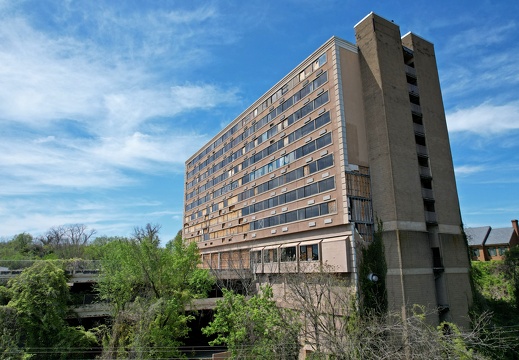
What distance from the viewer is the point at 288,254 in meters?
35.2

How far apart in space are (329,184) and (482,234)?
46.9 meters

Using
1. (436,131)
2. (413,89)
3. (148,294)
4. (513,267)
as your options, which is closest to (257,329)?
(148,294)

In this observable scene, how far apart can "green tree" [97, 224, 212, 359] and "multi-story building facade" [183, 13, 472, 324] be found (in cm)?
1014

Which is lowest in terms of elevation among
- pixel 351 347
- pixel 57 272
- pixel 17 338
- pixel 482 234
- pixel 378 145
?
pixel 17 338

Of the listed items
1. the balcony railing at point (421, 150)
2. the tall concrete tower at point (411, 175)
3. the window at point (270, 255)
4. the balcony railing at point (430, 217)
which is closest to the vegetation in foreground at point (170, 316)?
the tall concrete tower at point (411, 175)

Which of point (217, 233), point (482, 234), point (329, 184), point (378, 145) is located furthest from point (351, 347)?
point (482, 234)

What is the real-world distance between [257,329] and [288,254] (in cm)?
1183

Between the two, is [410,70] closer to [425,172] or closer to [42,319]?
[425,172]

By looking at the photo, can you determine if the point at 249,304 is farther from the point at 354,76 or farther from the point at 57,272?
the point at 354,76

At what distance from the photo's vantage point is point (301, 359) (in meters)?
30.4

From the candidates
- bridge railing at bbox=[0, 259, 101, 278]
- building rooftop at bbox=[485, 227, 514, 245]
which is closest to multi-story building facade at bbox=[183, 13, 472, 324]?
bridge railing at bbox=[0, 259, 101, 278]

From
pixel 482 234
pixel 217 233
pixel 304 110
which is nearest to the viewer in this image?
pixel 304 110

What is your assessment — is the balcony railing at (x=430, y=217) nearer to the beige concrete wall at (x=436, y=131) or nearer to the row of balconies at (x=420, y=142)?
the row of balconies at (x=420, y=142)

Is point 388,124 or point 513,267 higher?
point 388,124
